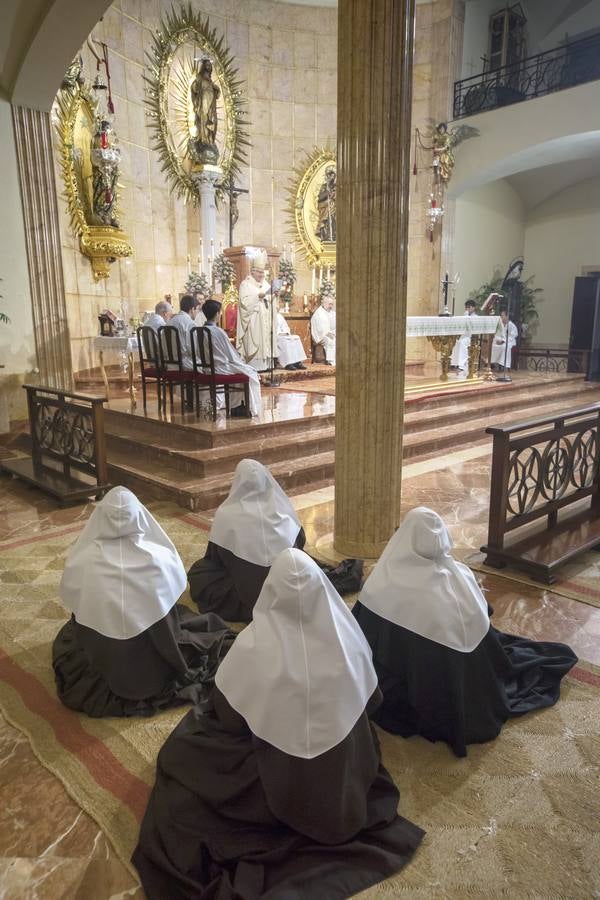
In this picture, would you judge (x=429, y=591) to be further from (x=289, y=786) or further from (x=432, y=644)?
(x=289, y=786)

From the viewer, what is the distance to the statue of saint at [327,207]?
14.1m

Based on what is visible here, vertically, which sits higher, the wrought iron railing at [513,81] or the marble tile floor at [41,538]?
the wrought iron railing at [513,81]

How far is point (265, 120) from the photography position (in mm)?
13609

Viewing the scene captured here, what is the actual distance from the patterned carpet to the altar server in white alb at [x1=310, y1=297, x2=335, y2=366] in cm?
1025

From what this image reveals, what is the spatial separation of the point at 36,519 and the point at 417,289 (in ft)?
35.9

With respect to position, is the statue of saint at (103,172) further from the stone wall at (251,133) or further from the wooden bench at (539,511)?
the wooden bench at (539,511)

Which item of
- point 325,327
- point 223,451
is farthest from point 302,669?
point 325,327

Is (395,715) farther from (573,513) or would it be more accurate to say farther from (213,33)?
(213,33)

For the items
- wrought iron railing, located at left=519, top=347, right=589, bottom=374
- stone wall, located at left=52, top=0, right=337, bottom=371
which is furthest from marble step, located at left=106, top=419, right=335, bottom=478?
wrought iron railing, located at left=519, top=347, right=589, bottom=374

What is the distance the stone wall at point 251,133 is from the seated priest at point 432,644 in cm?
914

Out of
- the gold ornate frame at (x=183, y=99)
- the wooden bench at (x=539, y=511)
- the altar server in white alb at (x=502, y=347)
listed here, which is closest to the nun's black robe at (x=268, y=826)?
the wooden bench at (x=539, y=511)

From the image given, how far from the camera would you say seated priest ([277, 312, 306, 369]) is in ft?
38.4

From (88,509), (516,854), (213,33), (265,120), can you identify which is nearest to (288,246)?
(265,120)

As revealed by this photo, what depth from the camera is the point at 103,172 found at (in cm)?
992
